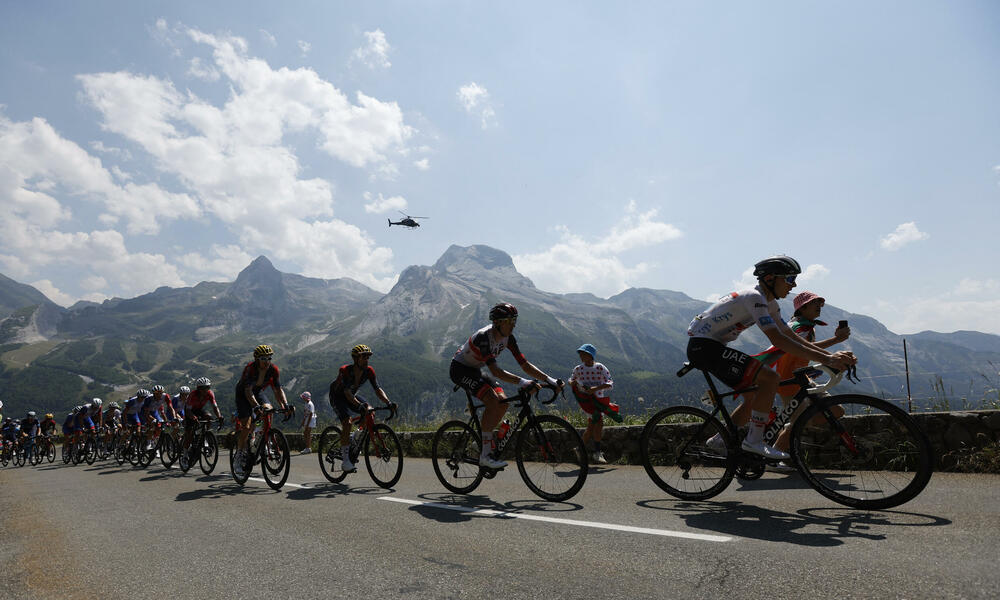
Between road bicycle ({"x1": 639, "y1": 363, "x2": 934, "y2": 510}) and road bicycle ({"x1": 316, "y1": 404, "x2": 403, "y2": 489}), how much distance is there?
12.7ft

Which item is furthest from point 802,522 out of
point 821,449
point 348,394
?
point 348,394

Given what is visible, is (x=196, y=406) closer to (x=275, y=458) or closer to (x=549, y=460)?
(x=275, y=458)

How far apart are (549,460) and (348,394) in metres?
3.79

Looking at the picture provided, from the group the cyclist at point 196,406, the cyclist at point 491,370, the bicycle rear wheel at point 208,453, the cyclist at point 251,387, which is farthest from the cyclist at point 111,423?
the cyclist at point 491,370

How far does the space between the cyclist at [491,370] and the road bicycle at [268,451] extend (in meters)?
3.46

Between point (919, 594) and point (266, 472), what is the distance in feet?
28.5

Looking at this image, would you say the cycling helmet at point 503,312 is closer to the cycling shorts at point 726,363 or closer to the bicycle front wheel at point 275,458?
the cycling shorts at point 726,363

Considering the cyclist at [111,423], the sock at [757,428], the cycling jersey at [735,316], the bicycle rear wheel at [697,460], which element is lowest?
the cyclist at [111,423]

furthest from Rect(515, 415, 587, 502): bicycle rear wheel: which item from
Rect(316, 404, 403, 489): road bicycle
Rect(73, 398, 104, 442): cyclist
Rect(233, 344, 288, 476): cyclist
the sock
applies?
Rect(73, 398, 104, 442): cyclist

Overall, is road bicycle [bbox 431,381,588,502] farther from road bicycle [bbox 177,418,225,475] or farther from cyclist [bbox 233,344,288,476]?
road bicycle [bbox 177,418,225,475]

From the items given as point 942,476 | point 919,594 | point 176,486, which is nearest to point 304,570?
point 919,594

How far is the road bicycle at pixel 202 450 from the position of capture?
11.6 meters

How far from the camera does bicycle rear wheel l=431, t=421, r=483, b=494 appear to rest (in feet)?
22.1

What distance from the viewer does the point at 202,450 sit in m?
11.8
